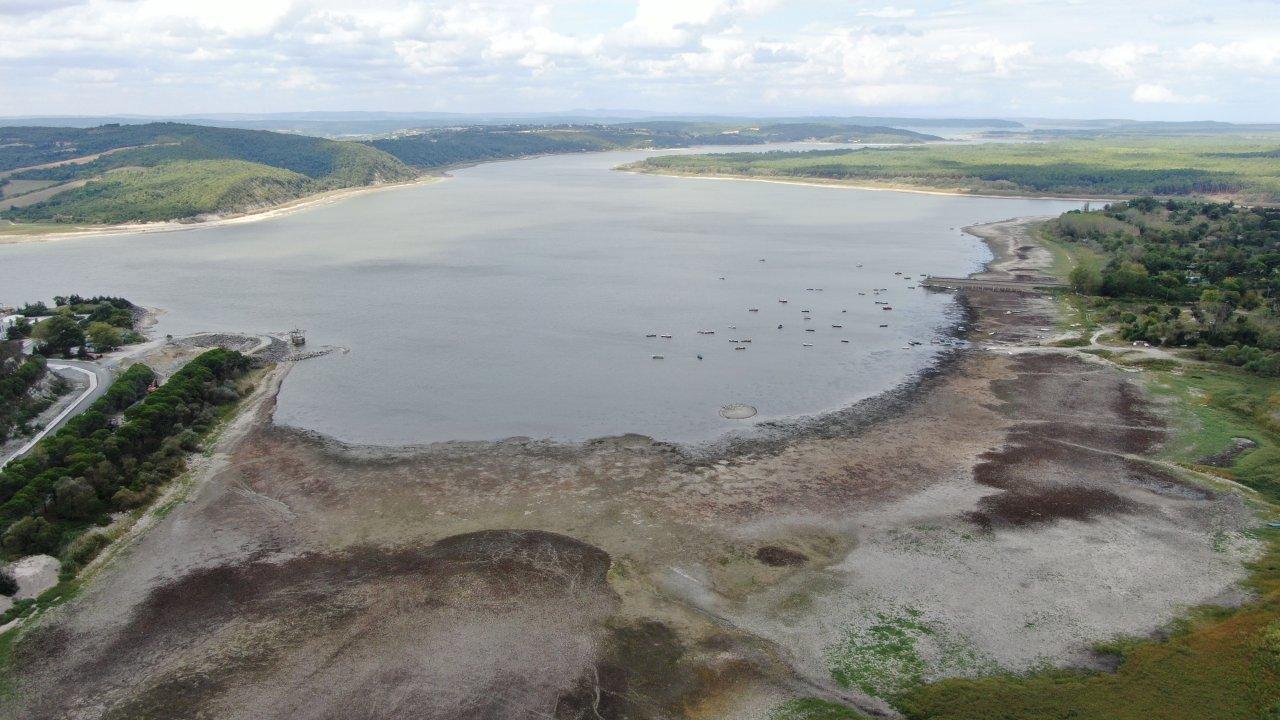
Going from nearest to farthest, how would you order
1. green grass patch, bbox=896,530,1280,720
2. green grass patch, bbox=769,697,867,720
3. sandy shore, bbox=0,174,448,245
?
green grass patch, bbox=896,530,1280,720, green grass patch, bbox=769,697,867,720, sandy shore, bbox=0,174,448,245

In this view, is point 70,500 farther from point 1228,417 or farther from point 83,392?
point 1228,417

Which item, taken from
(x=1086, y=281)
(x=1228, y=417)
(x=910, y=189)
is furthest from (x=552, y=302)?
(x=910, y=189)

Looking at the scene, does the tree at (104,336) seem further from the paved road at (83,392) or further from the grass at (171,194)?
the grass at (171,194)

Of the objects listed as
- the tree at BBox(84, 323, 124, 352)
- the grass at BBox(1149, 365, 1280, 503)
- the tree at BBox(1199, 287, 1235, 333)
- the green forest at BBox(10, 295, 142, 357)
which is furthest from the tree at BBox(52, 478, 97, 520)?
the tree at BBox(1199, 287, 1235, 333)

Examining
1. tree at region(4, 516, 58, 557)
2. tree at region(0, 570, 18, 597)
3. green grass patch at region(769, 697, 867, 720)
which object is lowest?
green grass patch at region(769, 697, 867, 720)

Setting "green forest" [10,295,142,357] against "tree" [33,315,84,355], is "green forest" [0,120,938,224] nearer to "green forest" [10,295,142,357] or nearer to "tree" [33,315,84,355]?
"green forest" [10,295,142,357]

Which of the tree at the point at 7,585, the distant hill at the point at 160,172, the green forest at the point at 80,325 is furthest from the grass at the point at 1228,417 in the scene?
the distant hill at the point at 160,172

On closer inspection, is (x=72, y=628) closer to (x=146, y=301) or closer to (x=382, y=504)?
(x=382, y=504)
